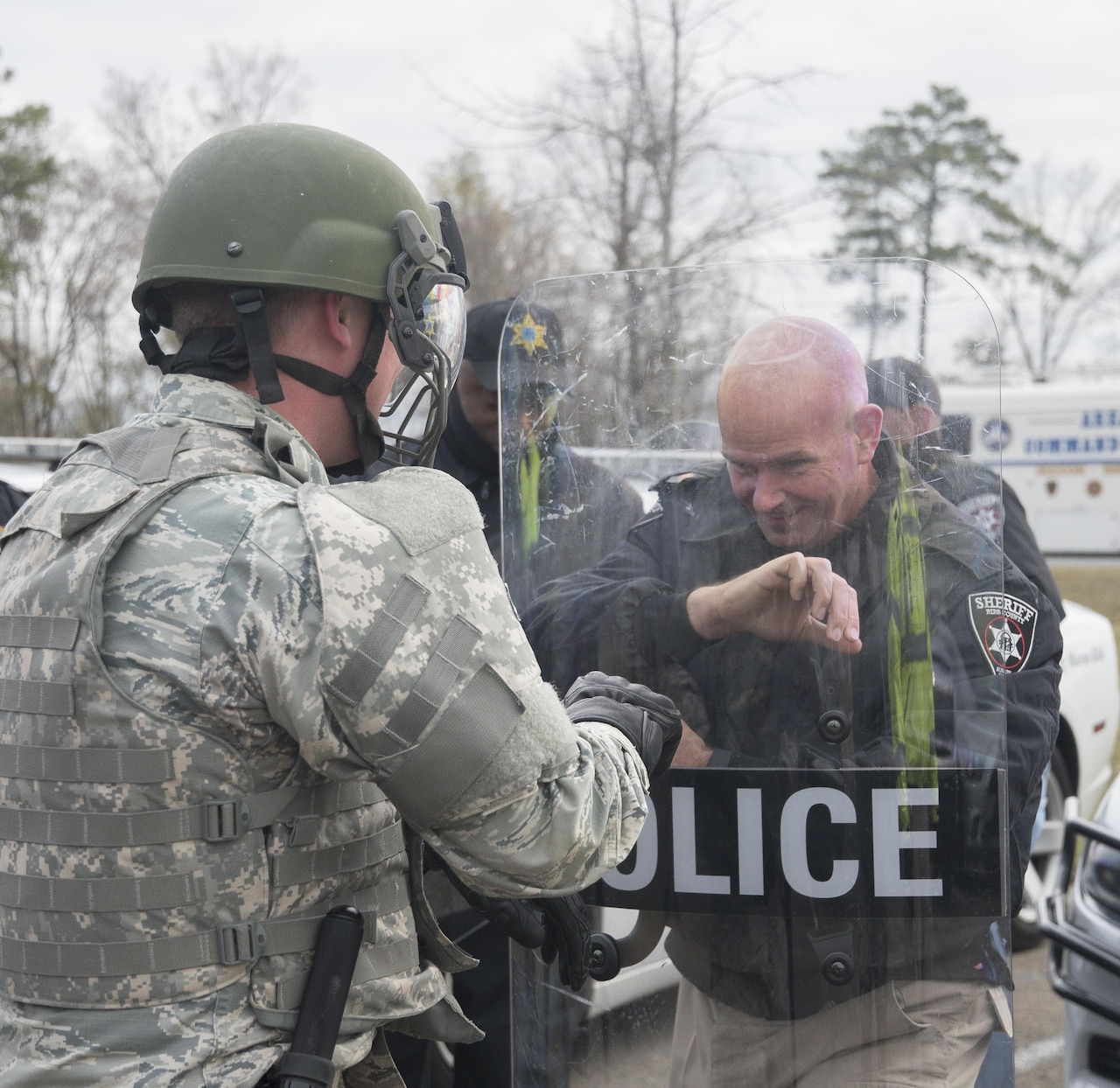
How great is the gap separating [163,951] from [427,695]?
17.2 inches

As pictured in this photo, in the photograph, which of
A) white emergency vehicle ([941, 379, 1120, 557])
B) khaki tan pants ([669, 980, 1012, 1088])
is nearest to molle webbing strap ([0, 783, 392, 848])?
khaki tan pants ([669, 980, 1012, 1088])

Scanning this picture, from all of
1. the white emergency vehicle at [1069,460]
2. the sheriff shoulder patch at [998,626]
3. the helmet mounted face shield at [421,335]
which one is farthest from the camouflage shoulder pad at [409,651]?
the white emergency vehicle at [1069,460]

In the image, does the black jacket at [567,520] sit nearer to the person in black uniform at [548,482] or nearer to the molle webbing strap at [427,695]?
the person in black uniform at [548,482]

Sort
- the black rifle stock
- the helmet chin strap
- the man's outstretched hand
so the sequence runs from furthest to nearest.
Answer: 1. the man's outstretched hand
2. the helmet chin strap
3. the black rifle stock

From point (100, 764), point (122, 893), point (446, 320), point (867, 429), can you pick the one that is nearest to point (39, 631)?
point (100, 764)

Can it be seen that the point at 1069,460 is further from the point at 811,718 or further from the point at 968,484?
the point at 811,718

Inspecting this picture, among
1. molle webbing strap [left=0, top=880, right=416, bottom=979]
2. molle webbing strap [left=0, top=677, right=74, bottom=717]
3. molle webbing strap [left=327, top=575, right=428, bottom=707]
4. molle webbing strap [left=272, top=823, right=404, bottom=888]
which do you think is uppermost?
molle webbing strap [left=327, top=575, right=428, bottom=707]

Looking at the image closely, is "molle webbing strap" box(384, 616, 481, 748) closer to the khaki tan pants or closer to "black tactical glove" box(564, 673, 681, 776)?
"black tactical glove" box(564, 673, 681, 776)

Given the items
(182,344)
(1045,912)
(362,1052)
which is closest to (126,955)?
(362,1052)

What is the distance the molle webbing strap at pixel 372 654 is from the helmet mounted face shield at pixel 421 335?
0.45 m

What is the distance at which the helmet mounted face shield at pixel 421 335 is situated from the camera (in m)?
1.68

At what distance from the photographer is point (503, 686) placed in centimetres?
139

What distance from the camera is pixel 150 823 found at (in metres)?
1.40

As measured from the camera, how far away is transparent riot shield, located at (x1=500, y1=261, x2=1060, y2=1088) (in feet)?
5.60
